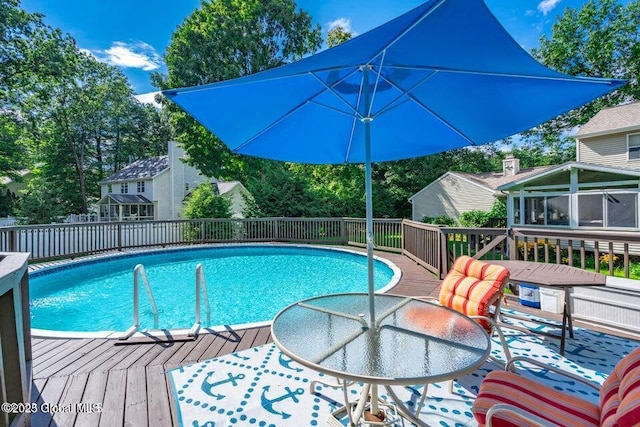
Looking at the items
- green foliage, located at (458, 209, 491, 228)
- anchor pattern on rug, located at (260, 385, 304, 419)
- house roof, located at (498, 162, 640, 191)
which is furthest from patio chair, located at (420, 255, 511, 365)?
green foliage, located at (458, 209, 491, 228)

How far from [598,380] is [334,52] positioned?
10.7 ft

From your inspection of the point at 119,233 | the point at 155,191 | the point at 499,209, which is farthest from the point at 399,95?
the point at 155,191

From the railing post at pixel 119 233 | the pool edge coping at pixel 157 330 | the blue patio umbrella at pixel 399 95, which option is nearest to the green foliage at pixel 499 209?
the pool edge coping at pixel 157 330

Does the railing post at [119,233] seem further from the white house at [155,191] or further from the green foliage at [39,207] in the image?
the green foliage at [39,207]

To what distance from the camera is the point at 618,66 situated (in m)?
18.4

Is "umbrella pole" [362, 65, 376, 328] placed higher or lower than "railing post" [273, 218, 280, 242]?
higher

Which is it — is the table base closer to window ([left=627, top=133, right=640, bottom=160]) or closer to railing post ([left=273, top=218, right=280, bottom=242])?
railing post ([left=273, top=218, right=280, bottom=242])

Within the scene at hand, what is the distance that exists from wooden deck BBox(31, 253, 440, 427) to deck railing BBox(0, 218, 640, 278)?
3.86 m

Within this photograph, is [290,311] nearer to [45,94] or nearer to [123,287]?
[123,287]

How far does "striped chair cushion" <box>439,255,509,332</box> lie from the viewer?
2.63 m

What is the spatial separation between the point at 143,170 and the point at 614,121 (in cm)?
2724

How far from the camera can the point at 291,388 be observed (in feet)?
7.84

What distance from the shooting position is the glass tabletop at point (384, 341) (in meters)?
1.44

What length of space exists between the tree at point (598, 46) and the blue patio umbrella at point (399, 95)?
22.3 m
